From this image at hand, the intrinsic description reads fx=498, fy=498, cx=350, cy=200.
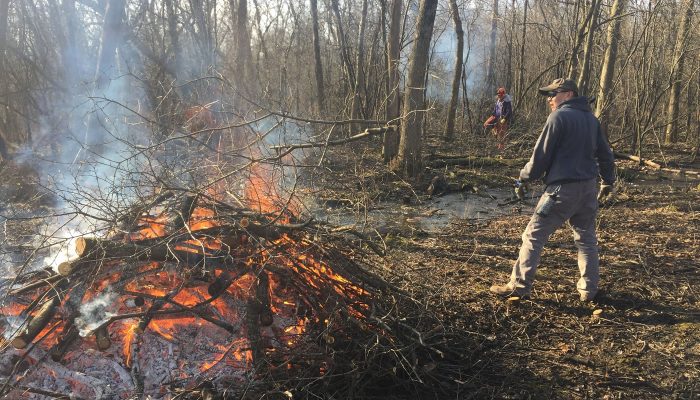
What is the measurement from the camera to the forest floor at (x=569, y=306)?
10.4 feet

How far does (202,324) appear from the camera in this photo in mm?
3213

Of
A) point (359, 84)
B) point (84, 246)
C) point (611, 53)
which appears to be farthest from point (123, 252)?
point (359, 84)

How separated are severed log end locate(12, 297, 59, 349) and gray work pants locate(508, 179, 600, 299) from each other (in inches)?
134

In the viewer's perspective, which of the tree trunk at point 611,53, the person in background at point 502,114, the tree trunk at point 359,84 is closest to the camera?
the tree trunk at point 611,53

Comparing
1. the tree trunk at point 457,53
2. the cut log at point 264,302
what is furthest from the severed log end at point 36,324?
the tree trunk at point 457,53

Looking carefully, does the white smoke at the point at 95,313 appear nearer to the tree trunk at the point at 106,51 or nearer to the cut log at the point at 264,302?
the cut log at the point at 264,302

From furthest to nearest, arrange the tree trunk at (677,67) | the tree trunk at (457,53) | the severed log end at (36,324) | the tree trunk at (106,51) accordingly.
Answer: the tree trunk at (457,53) → the tree trunk at (677,67) → the tree trunk at (106,51) → the severed log end at (36,324)

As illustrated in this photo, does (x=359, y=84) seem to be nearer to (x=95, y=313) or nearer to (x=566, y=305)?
(x=566, y=305)

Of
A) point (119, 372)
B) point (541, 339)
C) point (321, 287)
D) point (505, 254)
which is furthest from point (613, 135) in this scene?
point (119, 372)

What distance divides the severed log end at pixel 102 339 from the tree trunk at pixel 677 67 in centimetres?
1035

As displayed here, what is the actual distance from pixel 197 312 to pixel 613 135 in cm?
1582

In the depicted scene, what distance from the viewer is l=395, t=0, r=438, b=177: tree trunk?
9.30 metres

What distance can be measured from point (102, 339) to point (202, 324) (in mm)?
584

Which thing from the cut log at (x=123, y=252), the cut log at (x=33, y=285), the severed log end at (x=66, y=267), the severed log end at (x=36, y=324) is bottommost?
the severed log end at (x=36, y=324)
